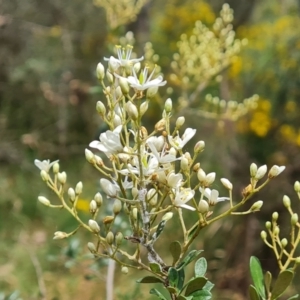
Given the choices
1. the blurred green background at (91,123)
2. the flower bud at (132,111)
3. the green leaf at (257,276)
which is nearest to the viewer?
the flower bud at (132,111)

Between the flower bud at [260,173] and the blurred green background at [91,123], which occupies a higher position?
the blurred green background at [91,123]

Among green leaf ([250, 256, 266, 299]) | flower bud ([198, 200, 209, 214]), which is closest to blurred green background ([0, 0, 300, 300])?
green leaf ([250, 256, 266, 299])

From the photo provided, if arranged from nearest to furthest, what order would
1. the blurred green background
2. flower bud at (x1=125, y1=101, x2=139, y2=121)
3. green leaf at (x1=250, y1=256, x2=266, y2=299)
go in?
flower bud at (x1=125, y1=101, x2=139, y2=121), green leaf at (x1=250, y1=256, x2=266, y2=299), the blurred green background

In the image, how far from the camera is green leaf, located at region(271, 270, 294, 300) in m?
0.49

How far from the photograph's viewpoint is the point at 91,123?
312 centimetres

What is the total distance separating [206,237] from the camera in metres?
2.02

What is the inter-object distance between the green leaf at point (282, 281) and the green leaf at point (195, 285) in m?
0.10

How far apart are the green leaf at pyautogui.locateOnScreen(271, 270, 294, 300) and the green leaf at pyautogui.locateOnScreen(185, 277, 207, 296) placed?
0.10 m

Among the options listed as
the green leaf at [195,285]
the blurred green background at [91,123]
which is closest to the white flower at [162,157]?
the green leaf at [195,285]

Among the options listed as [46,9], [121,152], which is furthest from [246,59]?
[121,152]

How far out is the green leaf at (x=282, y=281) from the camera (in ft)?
1.60

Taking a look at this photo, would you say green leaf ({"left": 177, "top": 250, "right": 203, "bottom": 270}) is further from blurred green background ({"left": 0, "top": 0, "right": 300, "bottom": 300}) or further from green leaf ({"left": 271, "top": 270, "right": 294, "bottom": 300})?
blurred green background ({"left": 0, "top": 0, "right": 300, "bottom": 300})

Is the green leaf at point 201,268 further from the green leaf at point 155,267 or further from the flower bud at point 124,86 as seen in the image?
the flower bud at point 124,86

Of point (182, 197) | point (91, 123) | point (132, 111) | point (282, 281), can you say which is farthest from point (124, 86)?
point (91, 123)
